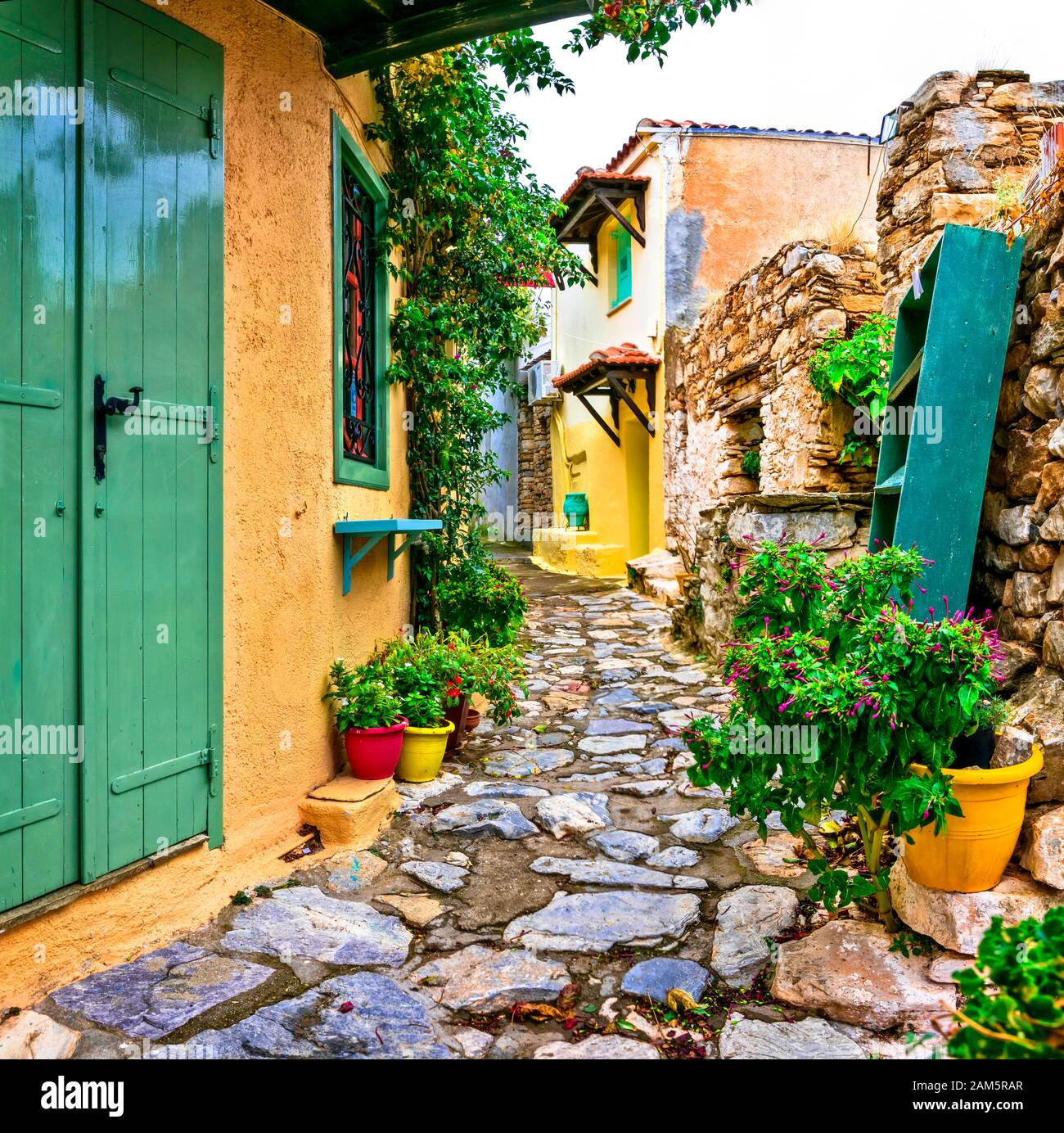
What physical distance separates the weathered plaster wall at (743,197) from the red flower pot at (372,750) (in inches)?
337

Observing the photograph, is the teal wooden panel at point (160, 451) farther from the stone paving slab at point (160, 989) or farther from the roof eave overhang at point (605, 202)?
the roof eave overhang at point (605, 202)

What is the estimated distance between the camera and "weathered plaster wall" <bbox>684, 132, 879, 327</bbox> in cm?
1086

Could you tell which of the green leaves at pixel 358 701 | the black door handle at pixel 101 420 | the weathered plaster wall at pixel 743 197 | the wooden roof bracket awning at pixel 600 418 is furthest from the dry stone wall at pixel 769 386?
the black door handle at pixel 101 420

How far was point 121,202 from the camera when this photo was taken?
2.48 meters

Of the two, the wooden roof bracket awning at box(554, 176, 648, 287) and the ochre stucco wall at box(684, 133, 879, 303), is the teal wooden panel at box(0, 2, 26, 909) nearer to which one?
the wooden roof bracket awning at box(554, 176, 648, 287)

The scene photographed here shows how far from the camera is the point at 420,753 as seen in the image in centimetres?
395

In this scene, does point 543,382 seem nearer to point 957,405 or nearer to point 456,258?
point 456,258

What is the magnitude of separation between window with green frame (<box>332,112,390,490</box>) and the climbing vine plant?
0.11m

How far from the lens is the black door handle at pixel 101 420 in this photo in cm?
239

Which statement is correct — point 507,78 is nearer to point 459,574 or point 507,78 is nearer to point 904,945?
point 459,574

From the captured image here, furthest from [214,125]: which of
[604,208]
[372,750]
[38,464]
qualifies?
[604,208]

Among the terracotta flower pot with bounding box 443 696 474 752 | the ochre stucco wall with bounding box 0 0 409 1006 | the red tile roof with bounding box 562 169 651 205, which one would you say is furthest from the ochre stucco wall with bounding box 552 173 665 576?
the ochre stucco wall with bounding box 0 0 409 1006

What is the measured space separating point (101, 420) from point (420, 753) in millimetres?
2135
